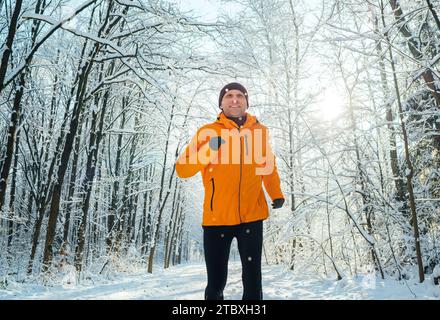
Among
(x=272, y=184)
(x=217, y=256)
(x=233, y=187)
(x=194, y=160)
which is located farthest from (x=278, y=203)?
(x=194, y=160)

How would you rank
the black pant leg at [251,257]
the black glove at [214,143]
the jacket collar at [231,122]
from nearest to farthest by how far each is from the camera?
the black pant leg at [251,257] → the black glove at [214,143] → the jacket collar at [231,122]

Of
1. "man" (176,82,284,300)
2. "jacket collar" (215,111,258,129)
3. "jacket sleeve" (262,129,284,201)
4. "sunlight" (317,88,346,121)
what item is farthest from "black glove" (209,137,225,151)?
"sunlight" (317,88,346,121)

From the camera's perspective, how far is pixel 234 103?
3027 mm

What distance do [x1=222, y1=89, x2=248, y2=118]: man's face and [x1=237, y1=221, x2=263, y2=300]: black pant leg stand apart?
952 millimetres

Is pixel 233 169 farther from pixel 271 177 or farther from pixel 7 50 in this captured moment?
pixel 7 50

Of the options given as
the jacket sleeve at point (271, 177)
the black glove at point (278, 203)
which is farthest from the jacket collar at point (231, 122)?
the black glove at point (278, 203)

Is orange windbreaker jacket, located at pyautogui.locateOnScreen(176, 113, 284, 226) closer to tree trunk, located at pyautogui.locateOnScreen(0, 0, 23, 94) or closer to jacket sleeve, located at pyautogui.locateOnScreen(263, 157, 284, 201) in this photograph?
jacket sleeve, located at pyautogui.locateOnScreen(263, 157, 284, 201)

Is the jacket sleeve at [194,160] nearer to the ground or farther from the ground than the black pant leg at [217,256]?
farther from the ground

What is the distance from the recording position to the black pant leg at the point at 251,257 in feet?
8.80

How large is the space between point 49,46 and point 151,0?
20.2 ft

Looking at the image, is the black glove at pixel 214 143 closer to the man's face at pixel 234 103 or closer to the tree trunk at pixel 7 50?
the man's face at pixel 234 103

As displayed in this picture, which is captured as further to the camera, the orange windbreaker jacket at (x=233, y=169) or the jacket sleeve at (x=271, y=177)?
the jacket sleeve at (x=271, y=177)

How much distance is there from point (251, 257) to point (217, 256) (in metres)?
0.27
